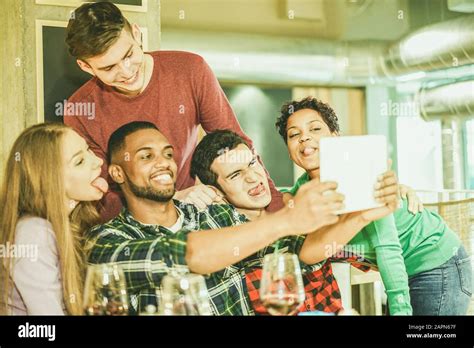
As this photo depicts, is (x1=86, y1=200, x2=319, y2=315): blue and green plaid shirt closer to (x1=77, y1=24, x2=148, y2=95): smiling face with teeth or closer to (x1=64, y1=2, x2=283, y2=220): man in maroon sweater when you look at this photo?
(x1=64, y1=2, x2=283, y2=220): man in maroon sweater

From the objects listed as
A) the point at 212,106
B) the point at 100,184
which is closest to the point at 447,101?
the point at 212,106

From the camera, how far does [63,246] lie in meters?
2.68

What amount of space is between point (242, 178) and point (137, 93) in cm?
57

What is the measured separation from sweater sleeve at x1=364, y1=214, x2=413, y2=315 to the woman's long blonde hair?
118cm

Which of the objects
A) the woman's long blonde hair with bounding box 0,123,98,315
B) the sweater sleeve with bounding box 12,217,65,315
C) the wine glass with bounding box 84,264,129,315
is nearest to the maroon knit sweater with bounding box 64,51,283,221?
the woman's long blonde hair with bounding box 0,123,98,315

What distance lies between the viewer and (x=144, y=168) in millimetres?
2766

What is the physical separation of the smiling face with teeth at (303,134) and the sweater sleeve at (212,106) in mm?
148

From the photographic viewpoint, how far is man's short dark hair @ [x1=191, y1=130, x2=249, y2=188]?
282 cm

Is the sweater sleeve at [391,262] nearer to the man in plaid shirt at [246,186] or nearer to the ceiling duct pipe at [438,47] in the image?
the man in plaid shirt at [246,186]

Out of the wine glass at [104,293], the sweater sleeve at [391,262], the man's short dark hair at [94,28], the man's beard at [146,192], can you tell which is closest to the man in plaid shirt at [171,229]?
the man's beard at [146,192]
